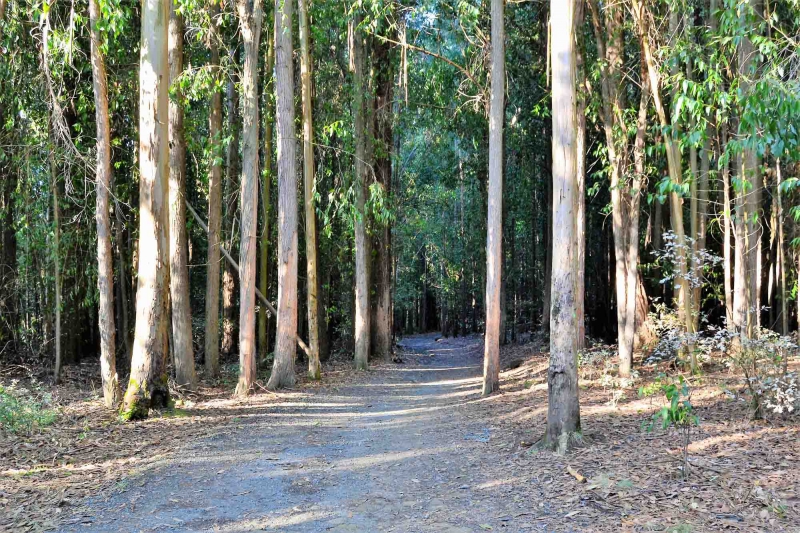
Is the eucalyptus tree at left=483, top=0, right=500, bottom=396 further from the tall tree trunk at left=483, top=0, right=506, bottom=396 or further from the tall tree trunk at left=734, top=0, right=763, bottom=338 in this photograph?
the tall tree trunk at left=734, top=0, right=763, bottom=338

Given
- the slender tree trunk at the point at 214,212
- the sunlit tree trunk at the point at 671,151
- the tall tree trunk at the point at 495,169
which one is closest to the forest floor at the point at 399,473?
the sunlit tree trunk at the point at 671,151

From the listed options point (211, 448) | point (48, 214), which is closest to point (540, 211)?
point (48, 214)

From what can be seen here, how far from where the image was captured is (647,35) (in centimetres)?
1204

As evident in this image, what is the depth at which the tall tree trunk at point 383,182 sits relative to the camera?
1970 centimetres

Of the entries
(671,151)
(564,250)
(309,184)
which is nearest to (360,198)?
(309,184)

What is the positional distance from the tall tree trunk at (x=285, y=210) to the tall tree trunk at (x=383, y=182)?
5.36m

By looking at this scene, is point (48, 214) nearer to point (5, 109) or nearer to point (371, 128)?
point (5, 109)

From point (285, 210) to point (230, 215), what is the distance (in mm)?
5500

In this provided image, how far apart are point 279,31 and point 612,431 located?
422 inches

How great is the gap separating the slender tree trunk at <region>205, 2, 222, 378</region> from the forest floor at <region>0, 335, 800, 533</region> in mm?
3836

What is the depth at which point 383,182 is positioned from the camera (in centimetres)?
2047

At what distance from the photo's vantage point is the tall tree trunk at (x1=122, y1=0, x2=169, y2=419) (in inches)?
385

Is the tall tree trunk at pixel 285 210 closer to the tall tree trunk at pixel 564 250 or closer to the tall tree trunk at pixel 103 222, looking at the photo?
the tall tree trunk at pixel 103 222

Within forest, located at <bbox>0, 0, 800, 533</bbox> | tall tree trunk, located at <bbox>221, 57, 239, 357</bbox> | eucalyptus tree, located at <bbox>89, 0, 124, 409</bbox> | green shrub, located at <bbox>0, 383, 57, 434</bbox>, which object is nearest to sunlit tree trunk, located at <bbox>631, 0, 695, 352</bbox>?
forest, located at <bbox>0, 0, 800, 533</bbox>
